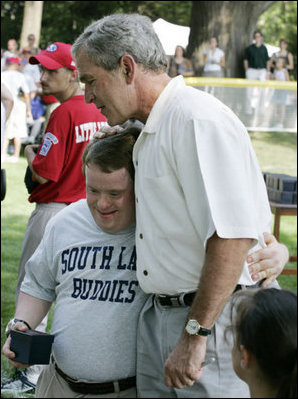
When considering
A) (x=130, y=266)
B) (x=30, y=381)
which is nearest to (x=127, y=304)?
(x=130, y=266)

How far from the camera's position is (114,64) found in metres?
2.56

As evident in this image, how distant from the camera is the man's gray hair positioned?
255cm

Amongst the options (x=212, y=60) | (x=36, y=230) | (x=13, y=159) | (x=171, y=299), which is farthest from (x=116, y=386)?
(x=212, y=60)

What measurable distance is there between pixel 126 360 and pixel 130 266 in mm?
318

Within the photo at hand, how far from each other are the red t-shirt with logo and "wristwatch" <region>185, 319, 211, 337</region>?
8.07ft

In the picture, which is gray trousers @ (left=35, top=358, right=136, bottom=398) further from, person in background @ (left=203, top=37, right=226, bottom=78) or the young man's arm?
person in background @ (left=203, top=37, right=226, bottom=78)

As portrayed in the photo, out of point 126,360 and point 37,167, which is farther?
point 37,167

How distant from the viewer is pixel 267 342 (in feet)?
6.40

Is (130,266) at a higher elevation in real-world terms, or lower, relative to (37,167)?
lower

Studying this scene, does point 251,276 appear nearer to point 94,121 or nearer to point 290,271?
point 94,121

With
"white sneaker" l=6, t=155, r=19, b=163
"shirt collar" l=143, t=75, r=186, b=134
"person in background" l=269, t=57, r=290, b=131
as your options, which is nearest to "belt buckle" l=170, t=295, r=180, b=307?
"shirt collar" l=143, t=75, r=186, b=134

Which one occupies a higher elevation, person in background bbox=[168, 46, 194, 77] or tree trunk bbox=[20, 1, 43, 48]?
tree trunk bbox=[20, 1, 43, 48]

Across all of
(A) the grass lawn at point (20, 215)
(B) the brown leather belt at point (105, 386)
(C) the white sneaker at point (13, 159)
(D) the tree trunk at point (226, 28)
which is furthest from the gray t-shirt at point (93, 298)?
(D) the tree trunk at point (226, 28)

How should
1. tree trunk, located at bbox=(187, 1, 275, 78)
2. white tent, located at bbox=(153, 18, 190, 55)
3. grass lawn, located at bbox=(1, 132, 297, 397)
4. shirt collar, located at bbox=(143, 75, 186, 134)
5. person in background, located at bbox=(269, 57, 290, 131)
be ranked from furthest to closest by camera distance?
white tent, located at bbox=(153, 18, 190, 55) → tree trunk, located at bbox=(187, 1, 275, 78) → person in background, located at bbox=(269, 57, 290, 131) → grass lawn, located at bbox=(1, 132, 297, 397) → shirt collar, located at bbox=(143, 75, 186, 134)
